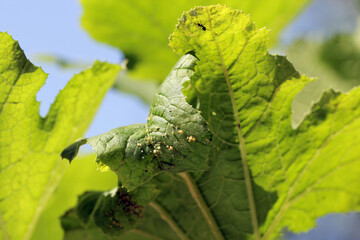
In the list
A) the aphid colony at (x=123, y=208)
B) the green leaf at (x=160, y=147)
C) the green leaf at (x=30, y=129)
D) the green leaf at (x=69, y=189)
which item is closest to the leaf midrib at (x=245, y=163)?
the green leaf at (x=160, y=147)

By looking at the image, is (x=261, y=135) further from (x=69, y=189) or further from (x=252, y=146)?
(x=69, y=189)

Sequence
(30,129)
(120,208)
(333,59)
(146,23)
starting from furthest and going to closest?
(333,59)
(146,23)
(30,129)
(120,208)

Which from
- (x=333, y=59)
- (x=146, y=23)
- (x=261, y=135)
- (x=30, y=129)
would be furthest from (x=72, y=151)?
(x=333, y=59)

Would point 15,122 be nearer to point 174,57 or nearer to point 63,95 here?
point 63,95

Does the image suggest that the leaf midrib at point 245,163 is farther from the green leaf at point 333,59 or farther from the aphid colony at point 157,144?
the green leaf at point 333,59


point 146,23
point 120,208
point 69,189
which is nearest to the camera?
point 120,208

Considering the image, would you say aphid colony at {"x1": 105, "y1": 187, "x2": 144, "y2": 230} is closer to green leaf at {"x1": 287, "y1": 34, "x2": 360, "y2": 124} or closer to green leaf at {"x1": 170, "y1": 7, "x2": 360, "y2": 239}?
green leaf at {"x1": 170, "y1": 7, "x2": 360, "y2": 239}

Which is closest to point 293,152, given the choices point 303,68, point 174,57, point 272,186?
point 272,186
